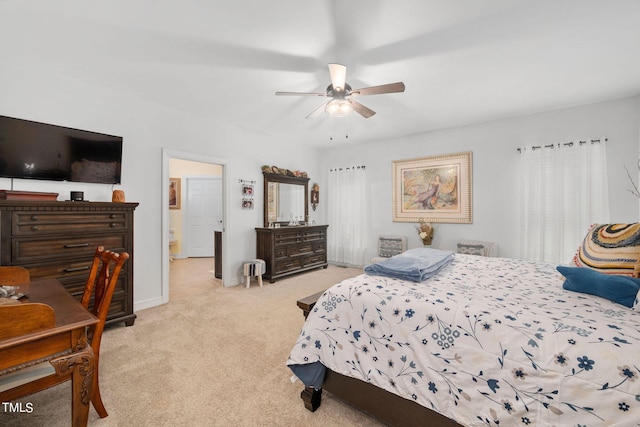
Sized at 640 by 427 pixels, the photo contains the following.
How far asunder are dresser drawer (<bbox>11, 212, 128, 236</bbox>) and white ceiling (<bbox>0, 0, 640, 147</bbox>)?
150 cm

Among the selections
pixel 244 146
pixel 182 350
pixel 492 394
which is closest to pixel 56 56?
pixel 244 146

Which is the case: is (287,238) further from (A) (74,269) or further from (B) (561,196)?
(B) (561,196)

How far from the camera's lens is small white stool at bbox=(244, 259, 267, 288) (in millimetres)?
4258

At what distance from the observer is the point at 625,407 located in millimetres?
891

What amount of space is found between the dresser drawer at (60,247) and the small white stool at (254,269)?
1.78 m

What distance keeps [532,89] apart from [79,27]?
4561 millimetres

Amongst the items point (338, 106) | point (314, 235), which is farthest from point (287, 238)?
point (338, 106)

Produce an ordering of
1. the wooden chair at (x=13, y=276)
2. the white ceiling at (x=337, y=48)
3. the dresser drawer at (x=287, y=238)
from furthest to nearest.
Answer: the dresser drawer at (x=287, y=238), the white ceiling at (x=337, y=48), the wooden chair at (x=13, y=276)

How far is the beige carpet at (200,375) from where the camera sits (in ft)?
5.18

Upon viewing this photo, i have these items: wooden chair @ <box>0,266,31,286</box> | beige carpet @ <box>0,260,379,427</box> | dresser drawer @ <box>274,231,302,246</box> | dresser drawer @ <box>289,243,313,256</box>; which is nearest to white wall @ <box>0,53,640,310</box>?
dresser drawer @ <box>274,231,302,246</box>

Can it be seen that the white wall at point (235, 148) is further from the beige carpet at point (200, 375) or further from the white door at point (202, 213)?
the white door at point (202, 213)

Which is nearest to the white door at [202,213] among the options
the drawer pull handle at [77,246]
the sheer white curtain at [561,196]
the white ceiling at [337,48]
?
the white ceiling at [337,48]

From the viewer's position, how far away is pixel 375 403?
146cm

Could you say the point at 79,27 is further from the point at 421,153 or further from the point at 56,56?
the point at 421,153
